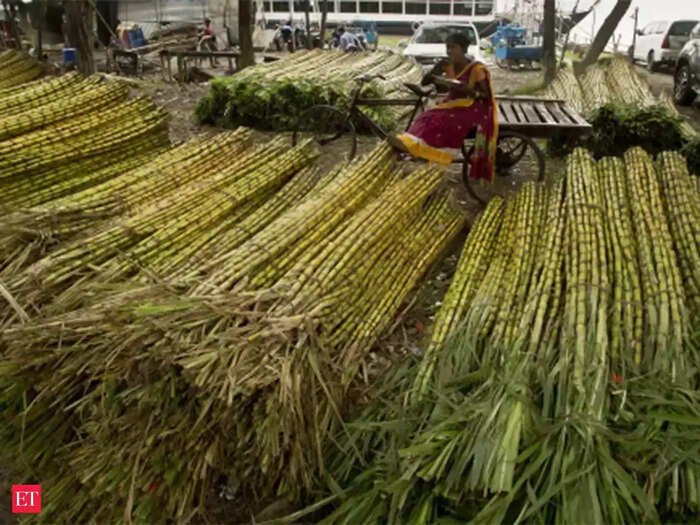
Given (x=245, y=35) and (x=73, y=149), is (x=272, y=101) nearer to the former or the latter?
(x=73, y=149)

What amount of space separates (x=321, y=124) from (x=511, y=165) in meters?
2.16

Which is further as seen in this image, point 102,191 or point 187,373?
point 102,191

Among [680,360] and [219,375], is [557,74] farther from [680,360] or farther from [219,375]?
[219,375]

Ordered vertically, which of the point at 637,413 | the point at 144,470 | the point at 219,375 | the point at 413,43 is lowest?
the point at 144,470

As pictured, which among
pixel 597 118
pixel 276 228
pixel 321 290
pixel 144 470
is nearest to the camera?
pixel 144 470

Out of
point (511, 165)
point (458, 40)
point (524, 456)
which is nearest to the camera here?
point (524, 456)

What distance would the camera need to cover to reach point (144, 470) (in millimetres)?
2094

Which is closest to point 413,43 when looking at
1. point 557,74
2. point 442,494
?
point 557,74

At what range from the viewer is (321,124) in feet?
20.2

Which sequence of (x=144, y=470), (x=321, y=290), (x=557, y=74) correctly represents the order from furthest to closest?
(x=557, y=74) < (x=321, y=290) < (x=144, y=470)

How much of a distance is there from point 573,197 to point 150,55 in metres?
14.7

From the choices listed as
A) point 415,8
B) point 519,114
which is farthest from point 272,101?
point 415,8

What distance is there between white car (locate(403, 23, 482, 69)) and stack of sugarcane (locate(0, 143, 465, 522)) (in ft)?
34.5

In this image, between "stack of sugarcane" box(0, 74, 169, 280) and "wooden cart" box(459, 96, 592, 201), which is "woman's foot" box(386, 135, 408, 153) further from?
"stack of sugarcane" box(0, 74, 169, 280)
